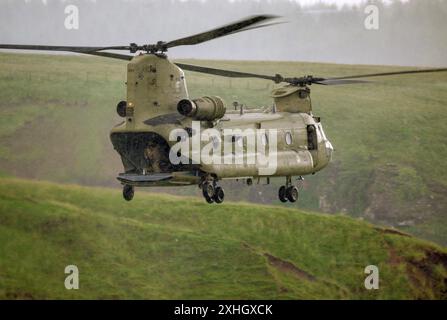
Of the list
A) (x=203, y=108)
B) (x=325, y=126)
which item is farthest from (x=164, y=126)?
(x=325, y=126)

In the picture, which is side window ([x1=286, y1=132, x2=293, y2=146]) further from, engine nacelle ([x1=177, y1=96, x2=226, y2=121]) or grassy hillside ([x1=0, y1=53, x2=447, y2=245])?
grassy hillside ([x1=0, y1=53, x2=447, y2=245])

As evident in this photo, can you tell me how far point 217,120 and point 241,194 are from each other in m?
37.1

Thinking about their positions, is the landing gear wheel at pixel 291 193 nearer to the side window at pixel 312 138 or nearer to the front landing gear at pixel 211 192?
the side window at pixel 312 138

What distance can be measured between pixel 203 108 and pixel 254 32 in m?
76.9

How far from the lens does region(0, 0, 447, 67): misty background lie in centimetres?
10475

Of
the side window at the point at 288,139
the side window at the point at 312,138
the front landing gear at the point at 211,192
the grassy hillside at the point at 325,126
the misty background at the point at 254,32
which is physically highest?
the misty background at the point at 254,32

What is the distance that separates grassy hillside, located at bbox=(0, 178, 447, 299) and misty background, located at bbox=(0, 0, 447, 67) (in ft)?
116

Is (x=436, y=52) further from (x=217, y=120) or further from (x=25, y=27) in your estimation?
(x=217, y=120)

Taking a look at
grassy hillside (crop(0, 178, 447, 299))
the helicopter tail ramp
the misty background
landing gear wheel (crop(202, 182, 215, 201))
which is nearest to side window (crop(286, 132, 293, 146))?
landing gear wheel (crop(202, 182, 215, 201))

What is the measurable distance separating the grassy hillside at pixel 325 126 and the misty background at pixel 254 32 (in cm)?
272

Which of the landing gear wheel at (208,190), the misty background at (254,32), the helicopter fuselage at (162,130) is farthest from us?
the misty background at (254,32)

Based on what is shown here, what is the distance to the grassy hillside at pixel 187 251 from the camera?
64.0 m

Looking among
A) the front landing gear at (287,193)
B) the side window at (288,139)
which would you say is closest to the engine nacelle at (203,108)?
the side window at (288,139)

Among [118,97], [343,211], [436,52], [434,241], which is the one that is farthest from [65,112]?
[436,52]
